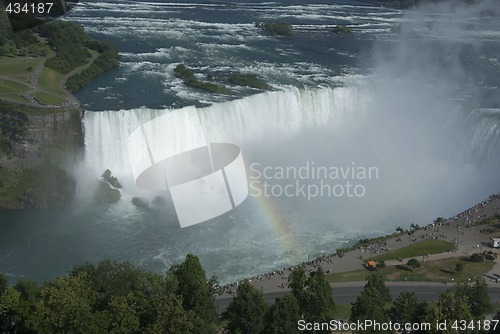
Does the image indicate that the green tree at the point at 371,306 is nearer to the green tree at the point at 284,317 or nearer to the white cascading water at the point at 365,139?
the green tree at the point at 284,317

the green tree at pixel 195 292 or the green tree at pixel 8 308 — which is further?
the green tree at pixel 195 292

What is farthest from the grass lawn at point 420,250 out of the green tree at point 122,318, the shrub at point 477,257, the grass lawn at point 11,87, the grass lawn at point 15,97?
the grass lawn at point 11,87

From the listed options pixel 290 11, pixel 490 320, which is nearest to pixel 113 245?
pixel 490 320

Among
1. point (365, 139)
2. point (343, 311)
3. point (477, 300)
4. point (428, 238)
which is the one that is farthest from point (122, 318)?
point (365, 139)

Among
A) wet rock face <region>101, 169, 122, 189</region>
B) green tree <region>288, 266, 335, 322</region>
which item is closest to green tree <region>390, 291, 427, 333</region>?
green tree <region>288, 266, 335, 322</region>

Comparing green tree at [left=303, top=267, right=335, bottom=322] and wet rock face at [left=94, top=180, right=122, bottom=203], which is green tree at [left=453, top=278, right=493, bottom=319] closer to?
green tree at [left=303, top=267, right=335, bottom=322]

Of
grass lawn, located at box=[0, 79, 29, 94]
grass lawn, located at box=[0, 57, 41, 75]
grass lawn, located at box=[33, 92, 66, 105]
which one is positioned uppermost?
grass lawn, located at box=[0, 57, 41, 75]
